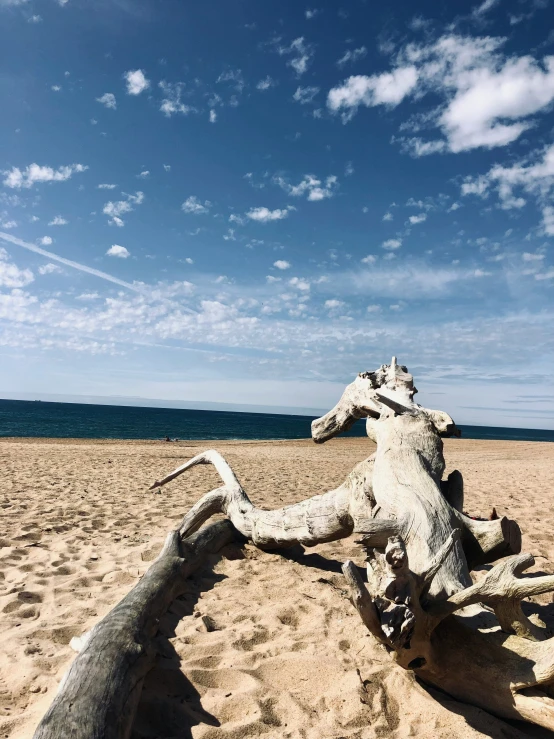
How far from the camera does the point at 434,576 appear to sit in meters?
2.51

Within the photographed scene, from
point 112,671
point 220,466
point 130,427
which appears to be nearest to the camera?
point 112,671

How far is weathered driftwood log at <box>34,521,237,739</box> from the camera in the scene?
79.0 inches

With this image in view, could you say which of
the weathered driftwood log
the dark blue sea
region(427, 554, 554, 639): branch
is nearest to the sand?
the weathered driftwood log

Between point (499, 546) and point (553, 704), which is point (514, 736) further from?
point (499, 546)

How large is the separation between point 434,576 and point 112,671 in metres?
1.79

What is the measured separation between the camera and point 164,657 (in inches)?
117

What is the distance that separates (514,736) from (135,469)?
12104 millimetres

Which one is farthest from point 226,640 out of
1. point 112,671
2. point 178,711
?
point 112,671

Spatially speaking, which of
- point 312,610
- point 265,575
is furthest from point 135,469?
point 312,610

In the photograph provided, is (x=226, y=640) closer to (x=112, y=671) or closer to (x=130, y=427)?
(x=112, y=671)

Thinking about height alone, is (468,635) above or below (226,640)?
above

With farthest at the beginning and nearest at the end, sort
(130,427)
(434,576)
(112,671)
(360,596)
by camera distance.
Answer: (130,427) < (434,576) < (112,671) < (360,596)

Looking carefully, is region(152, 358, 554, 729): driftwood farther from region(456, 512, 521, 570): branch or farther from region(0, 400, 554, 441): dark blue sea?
region(0, 400, 554, 441): dark blue sea

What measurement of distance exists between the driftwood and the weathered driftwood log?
1.27 meters
